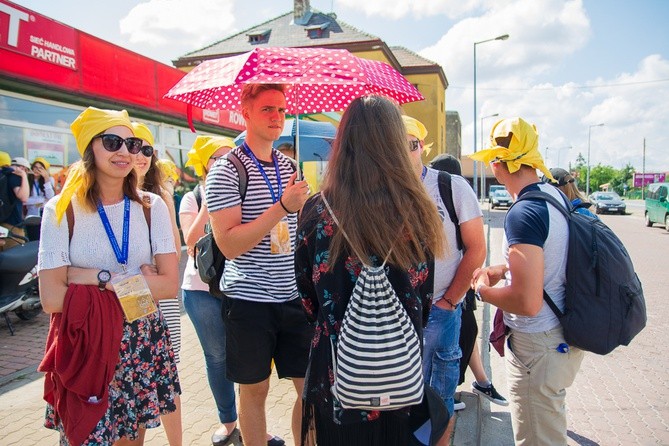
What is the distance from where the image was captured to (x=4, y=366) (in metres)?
4.75

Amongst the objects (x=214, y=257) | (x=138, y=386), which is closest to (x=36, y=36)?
(x=214, y=257)

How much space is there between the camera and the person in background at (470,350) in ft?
11.5

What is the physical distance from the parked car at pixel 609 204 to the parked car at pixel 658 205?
32.2 feet

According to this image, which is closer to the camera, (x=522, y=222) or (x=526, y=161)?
(x=522, y=222)

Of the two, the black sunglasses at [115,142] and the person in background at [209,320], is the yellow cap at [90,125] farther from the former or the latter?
the person in background at [209,320]

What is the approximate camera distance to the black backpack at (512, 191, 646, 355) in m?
2.15

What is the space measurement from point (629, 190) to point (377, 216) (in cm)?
8847

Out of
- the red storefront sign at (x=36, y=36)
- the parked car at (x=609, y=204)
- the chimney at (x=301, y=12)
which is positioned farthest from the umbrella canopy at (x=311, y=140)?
the chimney at (x=301, y=12)

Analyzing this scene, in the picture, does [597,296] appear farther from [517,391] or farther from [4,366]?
[4,366]

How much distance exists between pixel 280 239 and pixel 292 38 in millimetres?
33258

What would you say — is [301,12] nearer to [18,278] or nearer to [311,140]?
[311,140]

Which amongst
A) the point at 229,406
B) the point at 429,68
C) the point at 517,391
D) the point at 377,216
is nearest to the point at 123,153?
the point at 377,216

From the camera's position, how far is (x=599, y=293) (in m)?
2.16

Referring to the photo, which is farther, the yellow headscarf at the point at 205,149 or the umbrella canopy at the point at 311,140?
the umbrella canopy at the point at 311,140
